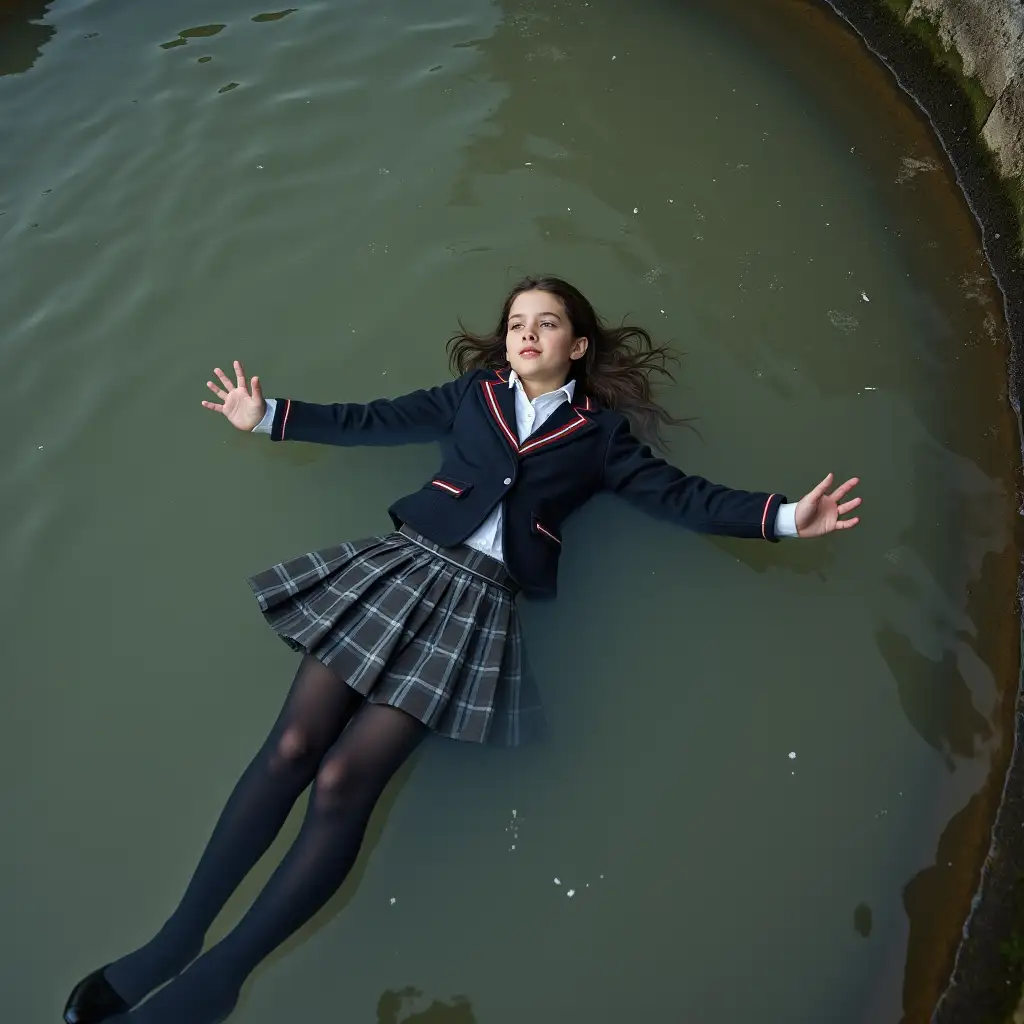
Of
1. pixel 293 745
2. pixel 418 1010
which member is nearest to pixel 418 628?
pixel 293 745

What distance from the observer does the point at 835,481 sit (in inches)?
134

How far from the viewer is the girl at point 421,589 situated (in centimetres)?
251

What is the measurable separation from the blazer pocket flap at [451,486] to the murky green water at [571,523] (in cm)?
44

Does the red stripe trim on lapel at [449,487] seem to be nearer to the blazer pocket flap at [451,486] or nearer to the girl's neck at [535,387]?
the blazer pocket flap at [451,486]

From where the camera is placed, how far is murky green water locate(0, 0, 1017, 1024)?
277 cm

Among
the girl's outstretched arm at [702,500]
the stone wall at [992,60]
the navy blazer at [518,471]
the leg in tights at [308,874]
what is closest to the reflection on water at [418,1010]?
the leg in tights at [308,874]

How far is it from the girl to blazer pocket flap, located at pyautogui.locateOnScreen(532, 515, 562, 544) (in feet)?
0.07

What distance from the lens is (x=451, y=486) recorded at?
2.96m

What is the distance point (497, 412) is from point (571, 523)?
0.52 m

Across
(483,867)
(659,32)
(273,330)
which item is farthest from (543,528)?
(659,32)

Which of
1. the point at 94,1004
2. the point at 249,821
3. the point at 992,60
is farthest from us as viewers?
the point at 992,60

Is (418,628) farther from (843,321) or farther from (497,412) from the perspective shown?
(843,321)

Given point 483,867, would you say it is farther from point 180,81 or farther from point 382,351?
point 180,81

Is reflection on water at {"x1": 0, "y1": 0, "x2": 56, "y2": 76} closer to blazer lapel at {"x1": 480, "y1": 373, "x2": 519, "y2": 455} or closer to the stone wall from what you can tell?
blazer lapel at {"x1": 480, "y1": 373, "x2": 519, "y2": 455}
